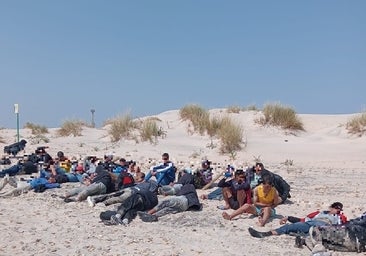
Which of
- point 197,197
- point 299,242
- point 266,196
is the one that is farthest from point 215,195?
point 299,242

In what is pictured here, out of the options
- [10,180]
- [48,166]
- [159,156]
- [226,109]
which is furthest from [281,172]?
[226,109]

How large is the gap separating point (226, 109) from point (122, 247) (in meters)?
19.9

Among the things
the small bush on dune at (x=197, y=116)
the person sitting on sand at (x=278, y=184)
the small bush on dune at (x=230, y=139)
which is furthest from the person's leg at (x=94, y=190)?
the small bush on dune at (x=197, y=116)

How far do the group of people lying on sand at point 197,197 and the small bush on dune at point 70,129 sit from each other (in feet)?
42.5

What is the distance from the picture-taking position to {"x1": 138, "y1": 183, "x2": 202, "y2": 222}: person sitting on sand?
7617 millimetres

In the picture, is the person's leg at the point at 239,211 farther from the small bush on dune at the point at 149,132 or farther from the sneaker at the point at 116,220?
the small bush on dune at the point at 149,132

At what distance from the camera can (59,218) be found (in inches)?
310

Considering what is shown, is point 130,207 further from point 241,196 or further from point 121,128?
point 121,128

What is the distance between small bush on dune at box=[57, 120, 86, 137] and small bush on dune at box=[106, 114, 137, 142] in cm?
371

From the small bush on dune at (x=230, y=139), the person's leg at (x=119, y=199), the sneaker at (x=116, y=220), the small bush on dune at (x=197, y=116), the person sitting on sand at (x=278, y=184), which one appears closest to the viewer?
the sneaker at (x=116, y=220)

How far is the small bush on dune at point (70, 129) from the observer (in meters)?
24.4

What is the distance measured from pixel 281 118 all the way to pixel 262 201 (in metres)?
13.0

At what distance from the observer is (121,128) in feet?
68.1

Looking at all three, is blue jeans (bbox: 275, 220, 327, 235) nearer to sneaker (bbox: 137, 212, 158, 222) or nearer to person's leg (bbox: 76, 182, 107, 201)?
sneaker (bbox: 137, 212, 158, 222)
